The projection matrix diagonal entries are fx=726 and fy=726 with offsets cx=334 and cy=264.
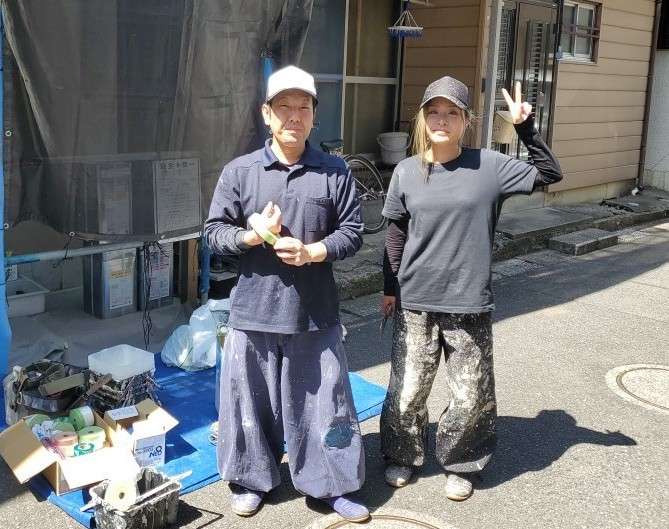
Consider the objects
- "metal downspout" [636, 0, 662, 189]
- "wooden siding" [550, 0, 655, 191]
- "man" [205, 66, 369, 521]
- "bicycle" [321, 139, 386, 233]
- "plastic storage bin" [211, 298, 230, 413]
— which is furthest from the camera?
"metal downspout" [636, 0, 662, 189]

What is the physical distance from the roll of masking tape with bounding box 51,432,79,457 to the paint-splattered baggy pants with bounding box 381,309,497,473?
147 cm

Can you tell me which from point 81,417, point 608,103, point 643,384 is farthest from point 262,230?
point 608,103

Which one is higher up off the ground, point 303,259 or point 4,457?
point 303,259

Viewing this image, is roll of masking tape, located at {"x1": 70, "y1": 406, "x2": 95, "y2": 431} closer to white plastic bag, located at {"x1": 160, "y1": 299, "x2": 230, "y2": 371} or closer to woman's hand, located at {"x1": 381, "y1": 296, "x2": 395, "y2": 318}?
white plastic bag, located at {"x1": 160, "y1": 299, "x2": 230, "y2": 371}

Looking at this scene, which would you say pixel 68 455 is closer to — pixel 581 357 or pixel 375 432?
pixel 375 432

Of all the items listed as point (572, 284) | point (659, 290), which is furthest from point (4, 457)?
point (659, 290)

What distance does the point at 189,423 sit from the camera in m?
3.96

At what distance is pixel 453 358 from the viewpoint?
3.31m

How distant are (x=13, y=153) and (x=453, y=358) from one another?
2.60m

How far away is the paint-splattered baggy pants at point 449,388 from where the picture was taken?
3.27 m

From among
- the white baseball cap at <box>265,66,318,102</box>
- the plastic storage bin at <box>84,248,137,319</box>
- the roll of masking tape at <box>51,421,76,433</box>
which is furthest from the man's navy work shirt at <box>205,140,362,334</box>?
the plastic storage bin at <box>84,248,137,319</box>

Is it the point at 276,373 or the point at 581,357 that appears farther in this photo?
the point at 581,357

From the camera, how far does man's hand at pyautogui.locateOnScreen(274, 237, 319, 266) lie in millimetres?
2824

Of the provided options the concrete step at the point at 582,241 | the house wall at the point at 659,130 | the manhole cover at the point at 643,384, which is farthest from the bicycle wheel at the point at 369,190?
the house wall at the point at 659,130
